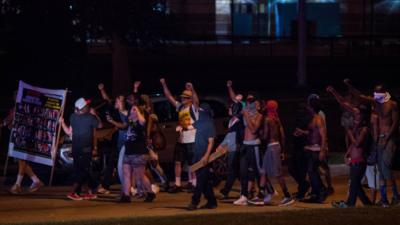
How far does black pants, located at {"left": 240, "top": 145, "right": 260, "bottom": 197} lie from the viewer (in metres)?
13.9

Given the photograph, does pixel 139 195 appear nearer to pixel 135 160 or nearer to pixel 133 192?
pixel 133 192

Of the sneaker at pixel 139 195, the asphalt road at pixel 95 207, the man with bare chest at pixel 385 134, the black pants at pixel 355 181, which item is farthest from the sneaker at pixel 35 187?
the man with bare chest at pixel 385 134

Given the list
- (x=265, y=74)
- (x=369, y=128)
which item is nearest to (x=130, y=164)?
(x=369, y=128)

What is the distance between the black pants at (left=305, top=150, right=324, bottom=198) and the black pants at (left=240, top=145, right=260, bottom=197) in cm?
80

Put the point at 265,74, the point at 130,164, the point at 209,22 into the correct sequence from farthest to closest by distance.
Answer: the point at 209,22 < the point at 265,74 < the point at 130,164

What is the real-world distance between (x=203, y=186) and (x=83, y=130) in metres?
2.52

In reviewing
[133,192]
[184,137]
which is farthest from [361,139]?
[133,192]

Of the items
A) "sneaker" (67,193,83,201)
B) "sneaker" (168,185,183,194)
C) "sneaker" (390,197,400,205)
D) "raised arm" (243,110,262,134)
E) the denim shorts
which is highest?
"raised arm" (243,110,262,134)

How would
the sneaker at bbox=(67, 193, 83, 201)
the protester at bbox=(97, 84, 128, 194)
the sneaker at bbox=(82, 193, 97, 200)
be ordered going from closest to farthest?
the protester at bbox=(97, 84, 128, 194) → the sneaker at bbox=(67, 193, 83, 201) → the sneaker at bbox=(82, 193, 97, 200)

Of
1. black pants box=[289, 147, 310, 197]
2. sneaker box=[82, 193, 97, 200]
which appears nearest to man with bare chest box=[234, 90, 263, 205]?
black pants box=[289, 147, 310, 197]

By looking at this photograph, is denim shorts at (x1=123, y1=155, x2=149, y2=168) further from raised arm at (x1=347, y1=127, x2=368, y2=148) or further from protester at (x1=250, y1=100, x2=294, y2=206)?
raised arm at (x1=347, y1=127, x2=368, y2=148)

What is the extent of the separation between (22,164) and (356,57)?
3733 cm

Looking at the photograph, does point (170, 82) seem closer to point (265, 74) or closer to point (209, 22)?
point (265, 74)

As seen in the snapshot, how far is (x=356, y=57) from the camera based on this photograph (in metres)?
51.1
